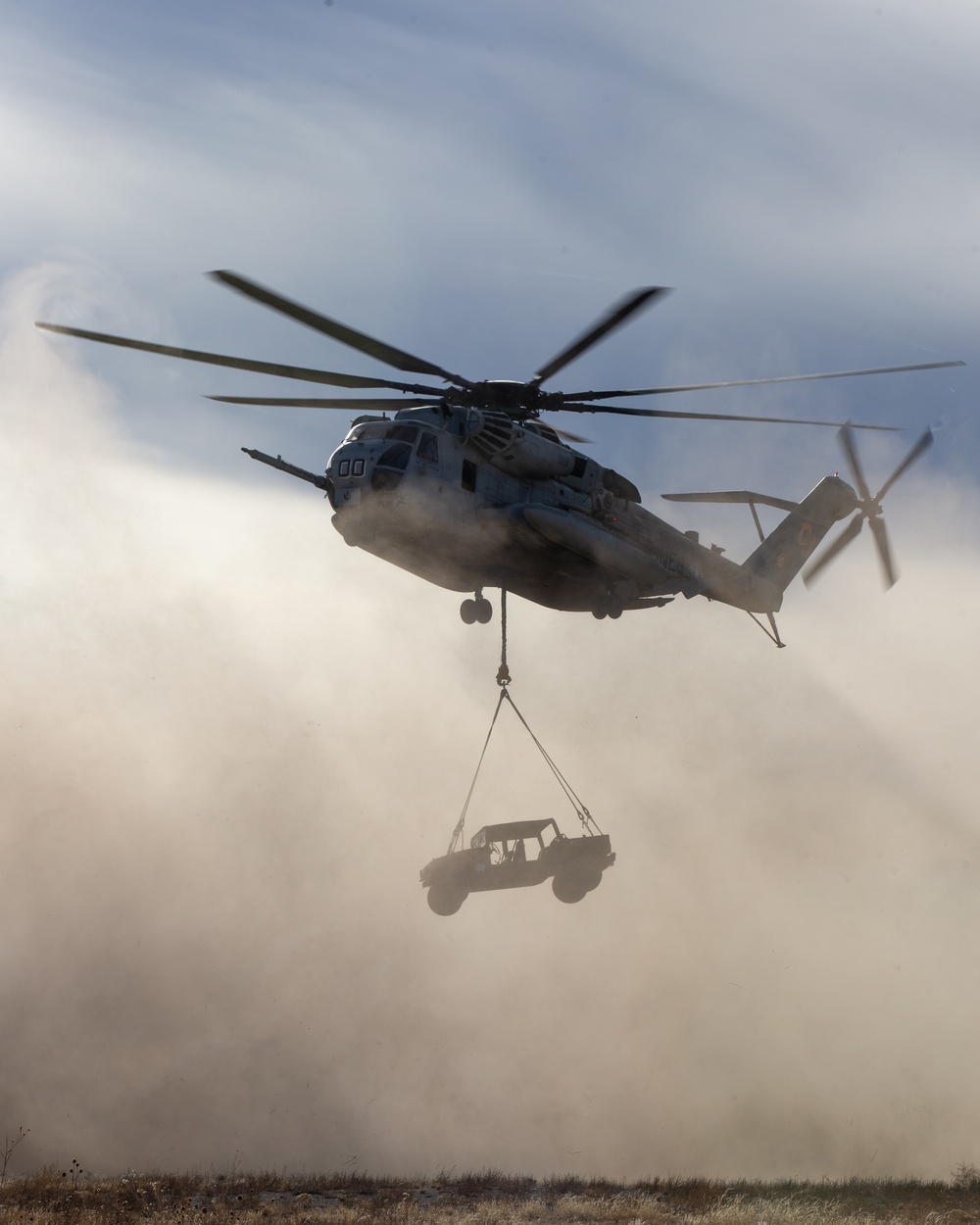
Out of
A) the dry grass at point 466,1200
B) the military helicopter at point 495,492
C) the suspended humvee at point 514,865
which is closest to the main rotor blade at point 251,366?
the military helicopter at point 495,492

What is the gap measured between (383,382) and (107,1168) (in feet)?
92.5

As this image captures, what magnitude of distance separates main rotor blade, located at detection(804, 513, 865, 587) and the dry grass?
12803mm

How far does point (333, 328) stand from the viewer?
14.2m

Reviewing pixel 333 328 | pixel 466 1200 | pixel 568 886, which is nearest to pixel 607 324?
pixel 333 328

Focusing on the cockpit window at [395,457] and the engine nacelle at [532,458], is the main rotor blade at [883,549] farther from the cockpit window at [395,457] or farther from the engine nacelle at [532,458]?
the cockpit window at [395,457]

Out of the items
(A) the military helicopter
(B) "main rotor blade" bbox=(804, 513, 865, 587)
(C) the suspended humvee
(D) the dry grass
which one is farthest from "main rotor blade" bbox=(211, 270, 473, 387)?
(D) the dry grass

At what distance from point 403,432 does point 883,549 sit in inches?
466

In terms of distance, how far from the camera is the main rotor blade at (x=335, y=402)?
16984 millimetres

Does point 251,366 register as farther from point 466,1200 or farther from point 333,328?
point 466,1200

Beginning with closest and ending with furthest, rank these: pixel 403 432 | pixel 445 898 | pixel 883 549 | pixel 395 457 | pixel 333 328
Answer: pixel 333 328 < pixel 395 457 < pixel 403 432 < pixel 445 898 < pixel 883 549

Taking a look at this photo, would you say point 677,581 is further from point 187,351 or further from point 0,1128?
point 0,1128

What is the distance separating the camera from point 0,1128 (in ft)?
122

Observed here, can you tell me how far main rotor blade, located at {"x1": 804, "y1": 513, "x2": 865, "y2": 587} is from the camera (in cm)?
2531

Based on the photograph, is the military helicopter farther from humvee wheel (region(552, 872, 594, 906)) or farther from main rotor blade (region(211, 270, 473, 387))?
humvee wheel (region(552, 872, 594, 906))
